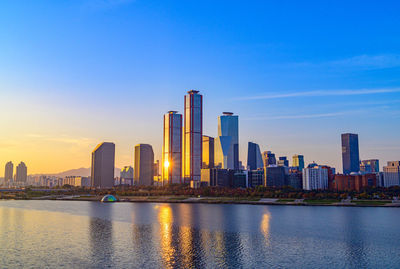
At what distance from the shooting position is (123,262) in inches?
2124

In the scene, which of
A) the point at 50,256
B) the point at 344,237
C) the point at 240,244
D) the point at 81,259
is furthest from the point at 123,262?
the point at 344,237

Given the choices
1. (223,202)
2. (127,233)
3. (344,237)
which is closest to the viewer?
(344,237)

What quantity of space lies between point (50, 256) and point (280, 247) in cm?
3917

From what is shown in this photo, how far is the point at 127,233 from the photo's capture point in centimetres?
8150

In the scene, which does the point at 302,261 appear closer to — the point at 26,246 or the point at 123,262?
the point at 123,262

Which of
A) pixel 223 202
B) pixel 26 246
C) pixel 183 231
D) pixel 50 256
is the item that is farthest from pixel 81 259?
pixel 223 202

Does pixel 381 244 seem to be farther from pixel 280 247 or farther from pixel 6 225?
pixel 6 225

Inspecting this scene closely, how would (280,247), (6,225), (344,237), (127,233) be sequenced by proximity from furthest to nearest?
1. (6,225)
2. (127,233)
3. (344,237)
4. (280,247)

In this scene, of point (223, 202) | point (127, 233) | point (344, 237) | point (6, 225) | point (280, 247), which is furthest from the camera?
point (223, 202)

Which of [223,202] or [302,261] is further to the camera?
[223,202]

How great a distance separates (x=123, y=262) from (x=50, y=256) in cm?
1318

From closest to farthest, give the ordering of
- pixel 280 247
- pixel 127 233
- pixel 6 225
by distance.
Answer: pixel 280 247, pixel 127 233, pixel 6 225

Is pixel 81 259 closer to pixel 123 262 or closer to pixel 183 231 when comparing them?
pixel 123 262

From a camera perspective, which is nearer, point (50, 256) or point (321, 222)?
point (50, 256)
